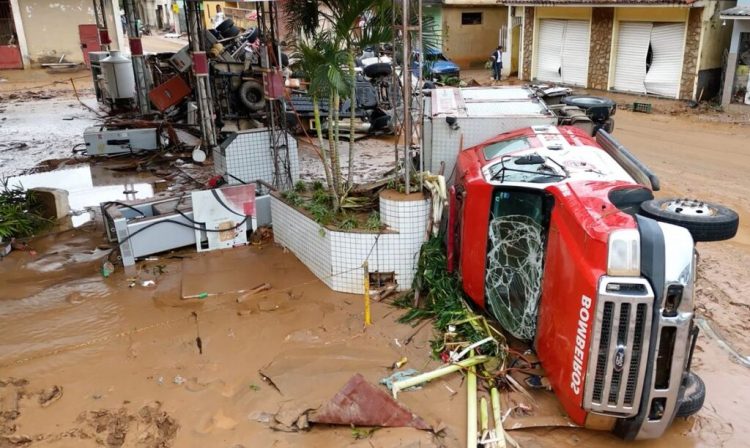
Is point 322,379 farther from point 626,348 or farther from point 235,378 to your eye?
point 626,348

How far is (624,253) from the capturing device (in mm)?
4422

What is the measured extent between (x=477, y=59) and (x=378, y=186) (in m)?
21.9

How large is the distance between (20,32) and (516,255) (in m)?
28.5

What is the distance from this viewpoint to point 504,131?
8766 mm

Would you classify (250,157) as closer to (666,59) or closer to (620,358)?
(620,358)

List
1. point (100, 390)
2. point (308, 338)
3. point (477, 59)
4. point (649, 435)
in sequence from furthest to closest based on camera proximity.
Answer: point (477, 59), point (308, 338), point (100, 390), point (649, 435)

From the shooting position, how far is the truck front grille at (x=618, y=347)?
14.4 feet

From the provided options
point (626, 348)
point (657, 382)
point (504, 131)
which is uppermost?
point (504, 131)

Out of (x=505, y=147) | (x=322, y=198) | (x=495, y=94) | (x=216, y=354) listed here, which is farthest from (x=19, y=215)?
(x=495, y=94)

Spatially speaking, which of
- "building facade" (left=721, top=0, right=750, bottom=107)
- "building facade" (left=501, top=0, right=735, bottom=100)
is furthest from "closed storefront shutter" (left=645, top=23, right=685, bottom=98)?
"building facade" (left=721, top=0, right=750, bottom=107)

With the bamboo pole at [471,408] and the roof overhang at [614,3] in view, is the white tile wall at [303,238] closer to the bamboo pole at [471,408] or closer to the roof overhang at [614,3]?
the bamboo pole at [471,408]

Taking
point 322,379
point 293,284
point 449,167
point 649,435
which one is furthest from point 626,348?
point 449,167

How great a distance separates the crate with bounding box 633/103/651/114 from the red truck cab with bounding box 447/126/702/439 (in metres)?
12.8

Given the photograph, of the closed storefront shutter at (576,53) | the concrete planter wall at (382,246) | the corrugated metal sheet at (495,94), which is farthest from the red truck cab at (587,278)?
the closed storefront shutter at (576,53)
